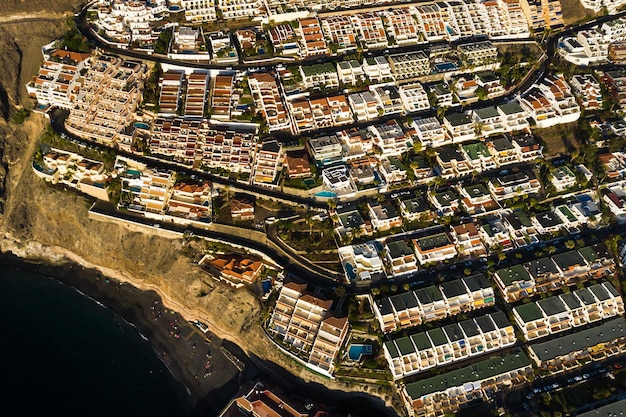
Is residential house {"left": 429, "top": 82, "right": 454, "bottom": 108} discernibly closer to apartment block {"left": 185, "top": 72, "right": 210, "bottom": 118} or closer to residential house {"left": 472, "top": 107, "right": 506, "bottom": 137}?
residential house {"left": 472, "top": 107, "right": 506, "bottom": 137}

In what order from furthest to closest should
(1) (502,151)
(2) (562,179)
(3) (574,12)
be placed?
1. (3) (574,12)
2. (1) (502,151)
3. (2) (562,179)

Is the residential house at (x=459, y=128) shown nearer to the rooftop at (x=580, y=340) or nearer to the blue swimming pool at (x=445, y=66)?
the blue swimming pool at (x=445, y=66)

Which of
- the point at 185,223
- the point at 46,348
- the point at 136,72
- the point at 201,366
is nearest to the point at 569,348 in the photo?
the point at 201,366

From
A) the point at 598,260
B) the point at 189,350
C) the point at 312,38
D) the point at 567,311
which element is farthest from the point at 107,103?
the point at 598,260

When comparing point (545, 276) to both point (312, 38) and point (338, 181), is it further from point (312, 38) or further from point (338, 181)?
point (312, 38)

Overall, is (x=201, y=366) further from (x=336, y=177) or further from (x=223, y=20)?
(x=223, y=20)

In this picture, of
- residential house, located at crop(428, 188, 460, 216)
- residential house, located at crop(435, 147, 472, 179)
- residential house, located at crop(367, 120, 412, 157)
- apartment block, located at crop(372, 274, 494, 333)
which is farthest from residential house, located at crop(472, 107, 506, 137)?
apartment block, located at crop(372, 274, 494, 333)
